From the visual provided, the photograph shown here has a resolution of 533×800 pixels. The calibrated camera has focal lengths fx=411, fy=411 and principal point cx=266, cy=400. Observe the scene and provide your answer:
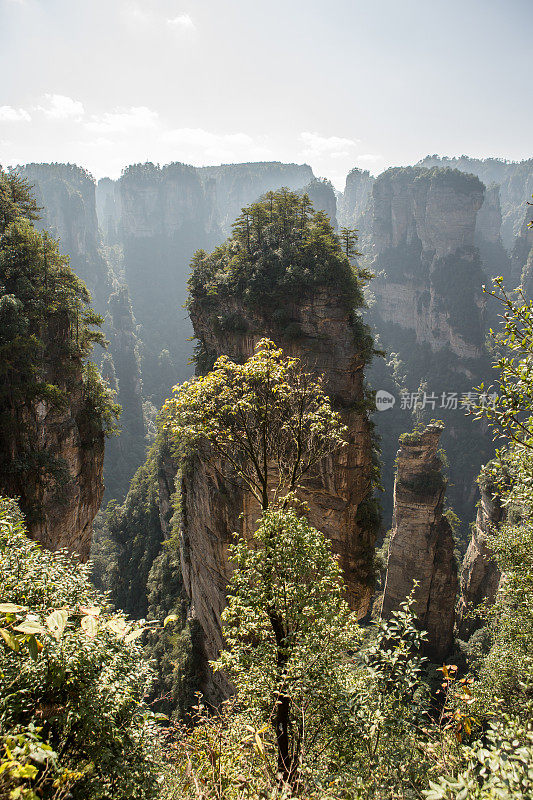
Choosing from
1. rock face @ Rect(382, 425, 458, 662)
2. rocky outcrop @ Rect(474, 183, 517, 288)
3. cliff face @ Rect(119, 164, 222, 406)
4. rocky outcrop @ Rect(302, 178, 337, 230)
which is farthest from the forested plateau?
rocky outcrop @ Rect(302, 178, 337, 230)

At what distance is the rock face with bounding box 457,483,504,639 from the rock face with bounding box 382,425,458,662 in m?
1.92

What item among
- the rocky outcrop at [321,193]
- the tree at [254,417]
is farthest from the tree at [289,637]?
the rocky outcrop at [321,193]

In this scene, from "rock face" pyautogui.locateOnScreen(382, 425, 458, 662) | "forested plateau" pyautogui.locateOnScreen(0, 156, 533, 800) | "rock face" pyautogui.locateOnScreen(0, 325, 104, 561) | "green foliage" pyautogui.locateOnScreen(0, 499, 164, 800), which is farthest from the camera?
"rock face" pyautogui.locateOnScreen(382, 425, 458, 662)

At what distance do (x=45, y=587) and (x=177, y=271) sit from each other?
12212cm

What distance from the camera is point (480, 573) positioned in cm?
2538

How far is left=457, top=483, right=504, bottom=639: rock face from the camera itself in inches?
959

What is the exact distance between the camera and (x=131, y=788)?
10.7 feet

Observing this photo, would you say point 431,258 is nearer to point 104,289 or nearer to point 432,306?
point 432,306

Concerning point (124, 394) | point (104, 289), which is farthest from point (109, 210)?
point (124, 394)

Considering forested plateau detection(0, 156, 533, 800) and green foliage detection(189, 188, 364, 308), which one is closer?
forested plateau detection(0, 156, 533, 800)

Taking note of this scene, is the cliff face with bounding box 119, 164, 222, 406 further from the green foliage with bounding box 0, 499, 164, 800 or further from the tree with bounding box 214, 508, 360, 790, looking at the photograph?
the green foliage with bounding box 0, 499, 164, 800

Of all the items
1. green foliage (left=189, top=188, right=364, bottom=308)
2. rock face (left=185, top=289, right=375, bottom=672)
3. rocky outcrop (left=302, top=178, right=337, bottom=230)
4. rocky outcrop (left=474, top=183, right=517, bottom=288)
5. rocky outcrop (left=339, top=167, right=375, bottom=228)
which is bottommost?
rock face (left=185, top=289, right=375, bottom=672)

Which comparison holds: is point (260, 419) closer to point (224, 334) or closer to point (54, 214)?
point (224, 334)

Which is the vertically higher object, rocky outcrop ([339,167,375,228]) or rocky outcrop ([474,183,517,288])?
rocky outcrop ([339,167,375,228])
